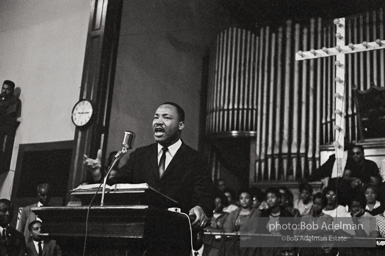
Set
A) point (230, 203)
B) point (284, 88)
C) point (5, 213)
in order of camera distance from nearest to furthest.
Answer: point (5, 213) → point (230, 203) → point (284, 88)

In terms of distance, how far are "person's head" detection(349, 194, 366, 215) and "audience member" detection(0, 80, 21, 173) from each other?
4751 mm

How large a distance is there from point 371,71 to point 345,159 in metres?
1.74

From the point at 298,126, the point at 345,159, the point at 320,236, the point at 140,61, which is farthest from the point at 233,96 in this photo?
the point at 320,236

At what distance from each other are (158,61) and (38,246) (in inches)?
139

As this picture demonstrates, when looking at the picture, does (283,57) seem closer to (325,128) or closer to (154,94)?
(325,128)

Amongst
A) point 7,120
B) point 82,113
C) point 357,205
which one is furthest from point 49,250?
point 357,205

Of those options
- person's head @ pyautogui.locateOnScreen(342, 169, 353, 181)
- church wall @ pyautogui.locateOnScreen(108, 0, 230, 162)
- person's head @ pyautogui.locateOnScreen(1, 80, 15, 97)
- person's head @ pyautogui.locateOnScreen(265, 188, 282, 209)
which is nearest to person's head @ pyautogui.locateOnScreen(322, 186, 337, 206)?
person's head @ pyautogui.locateOnScreen(342, 169, 353, 181)

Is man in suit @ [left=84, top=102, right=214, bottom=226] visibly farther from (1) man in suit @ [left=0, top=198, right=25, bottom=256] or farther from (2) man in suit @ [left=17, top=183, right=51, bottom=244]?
(2) man in suit @ [left=17, top=183, right=51, bottom=244]

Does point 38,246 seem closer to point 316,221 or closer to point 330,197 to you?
point 316,221

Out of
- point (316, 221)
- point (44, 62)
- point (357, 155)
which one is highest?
point (44, 62)

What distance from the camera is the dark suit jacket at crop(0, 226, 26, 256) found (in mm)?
5711

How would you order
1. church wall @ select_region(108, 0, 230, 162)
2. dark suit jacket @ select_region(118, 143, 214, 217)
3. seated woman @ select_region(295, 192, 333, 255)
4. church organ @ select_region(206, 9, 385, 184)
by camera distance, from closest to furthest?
dark suit jacket @ select_region(118, 143, 214, 217), seated woman @ select_region(295, 192, 333, 255), church wall @ select_region(108, 0, 230, 162), church organ @ select_region(206, 9, 385, 184)

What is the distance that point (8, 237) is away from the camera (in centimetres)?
582

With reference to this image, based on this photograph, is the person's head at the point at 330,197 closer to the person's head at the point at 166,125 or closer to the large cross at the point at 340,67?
the large cross at the point at 340,67
